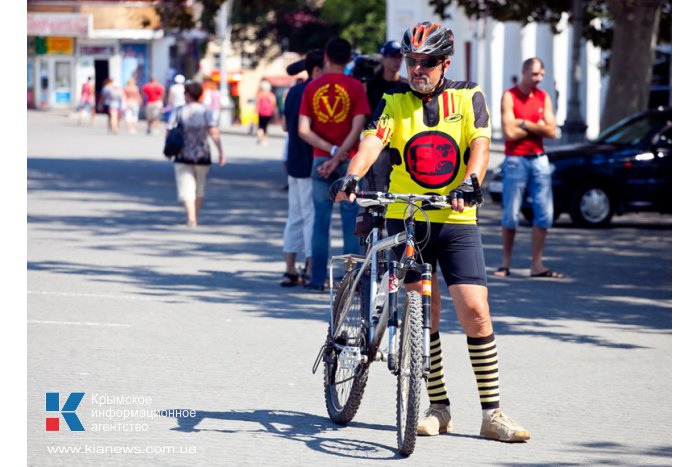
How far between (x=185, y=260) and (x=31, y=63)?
59.8 metres

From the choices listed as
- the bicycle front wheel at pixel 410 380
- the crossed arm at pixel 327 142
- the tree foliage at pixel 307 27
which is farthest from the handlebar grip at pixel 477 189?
the tree foliage at pixel 307 27

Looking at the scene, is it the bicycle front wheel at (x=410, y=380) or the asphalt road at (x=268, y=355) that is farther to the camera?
the asphalt road at (x=268, y=355)

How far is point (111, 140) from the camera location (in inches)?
1635

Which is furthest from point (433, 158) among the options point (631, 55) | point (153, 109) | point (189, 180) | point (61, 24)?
point (61, 24)

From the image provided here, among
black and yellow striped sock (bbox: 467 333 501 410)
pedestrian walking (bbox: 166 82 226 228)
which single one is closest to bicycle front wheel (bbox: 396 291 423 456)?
black and yellow striped sock (bbox: 467 333 501 410)

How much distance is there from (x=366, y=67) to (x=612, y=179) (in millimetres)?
7049

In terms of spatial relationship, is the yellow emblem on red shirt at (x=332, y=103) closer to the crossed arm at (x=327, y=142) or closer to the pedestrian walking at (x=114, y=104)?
the crossed arm at (x=327, y=142)

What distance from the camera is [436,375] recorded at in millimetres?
7094

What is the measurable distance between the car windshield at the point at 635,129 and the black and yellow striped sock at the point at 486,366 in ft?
39.6

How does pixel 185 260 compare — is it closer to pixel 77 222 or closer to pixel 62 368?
pixel 77 222

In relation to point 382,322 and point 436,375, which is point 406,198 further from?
point 436,375

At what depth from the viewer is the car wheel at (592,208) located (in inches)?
728
